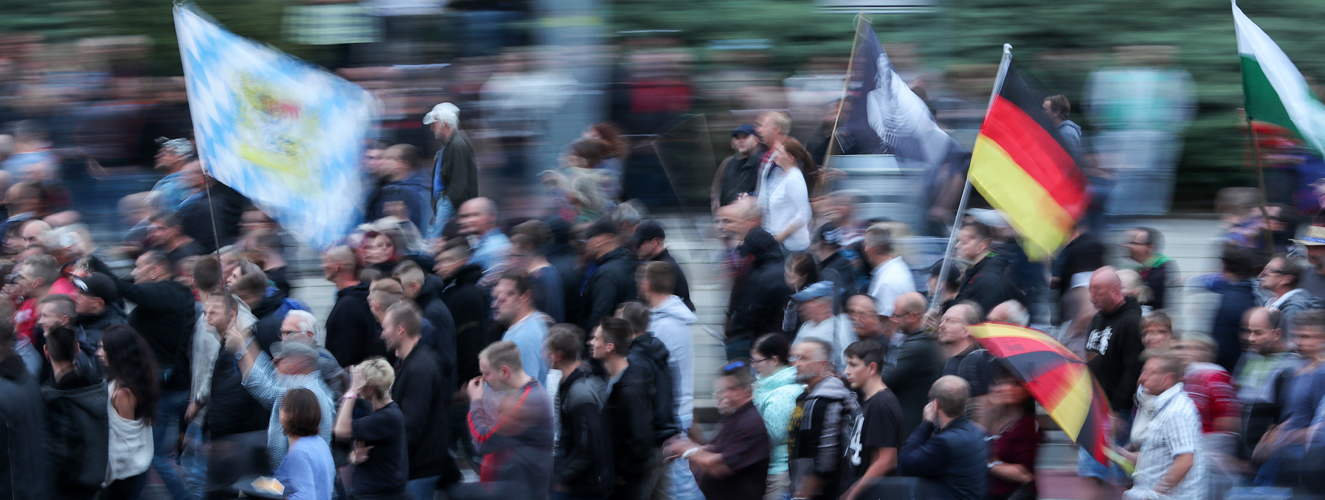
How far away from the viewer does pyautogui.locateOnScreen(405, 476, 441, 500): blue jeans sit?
27.2 ft

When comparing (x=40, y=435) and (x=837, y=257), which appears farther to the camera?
(x=837, y=257)

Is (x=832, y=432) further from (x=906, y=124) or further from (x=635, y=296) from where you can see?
(x=906, y=124)

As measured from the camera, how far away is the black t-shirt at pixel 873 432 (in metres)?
7.44

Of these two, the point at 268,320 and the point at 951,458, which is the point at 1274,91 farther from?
the point at 268,320

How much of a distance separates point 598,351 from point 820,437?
1264 millimetres

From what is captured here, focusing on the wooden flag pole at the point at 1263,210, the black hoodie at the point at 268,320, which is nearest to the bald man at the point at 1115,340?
the wooden flag pole at the point at 1263,210

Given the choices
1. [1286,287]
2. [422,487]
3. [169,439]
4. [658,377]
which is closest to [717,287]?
[658,377]

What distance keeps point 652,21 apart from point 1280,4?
607 cm

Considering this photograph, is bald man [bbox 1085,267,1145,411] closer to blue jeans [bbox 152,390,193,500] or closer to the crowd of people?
the crowd of people

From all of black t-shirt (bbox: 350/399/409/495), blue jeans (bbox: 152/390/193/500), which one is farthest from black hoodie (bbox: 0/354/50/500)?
black t-shirt (bbox: 350/399/409/495)

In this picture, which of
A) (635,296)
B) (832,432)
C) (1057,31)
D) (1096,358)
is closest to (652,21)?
(1057,31)

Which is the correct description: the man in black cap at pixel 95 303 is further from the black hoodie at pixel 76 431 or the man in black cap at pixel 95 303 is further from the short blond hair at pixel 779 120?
the short blond hair at pixel 779 120

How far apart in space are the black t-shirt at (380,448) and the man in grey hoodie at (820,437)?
2.04 metres

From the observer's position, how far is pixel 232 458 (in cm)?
722
